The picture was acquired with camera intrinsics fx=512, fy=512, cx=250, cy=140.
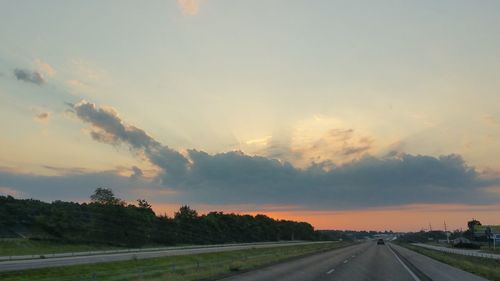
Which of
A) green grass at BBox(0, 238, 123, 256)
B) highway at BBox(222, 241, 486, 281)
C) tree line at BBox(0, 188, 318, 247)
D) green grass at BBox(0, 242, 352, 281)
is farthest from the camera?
tree line at BBox(0, 188, 318, 247)

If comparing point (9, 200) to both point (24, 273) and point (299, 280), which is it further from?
point (299, 280)

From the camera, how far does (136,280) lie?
25.1 meters

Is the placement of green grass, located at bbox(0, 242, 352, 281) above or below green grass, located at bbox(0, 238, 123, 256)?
below

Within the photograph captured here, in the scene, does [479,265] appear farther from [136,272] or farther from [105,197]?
[105,197]

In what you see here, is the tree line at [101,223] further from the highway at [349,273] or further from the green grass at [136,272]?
the highway at [349,273]

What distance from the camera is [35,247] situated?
74438 mm

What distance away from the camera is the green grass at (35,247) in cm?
6633

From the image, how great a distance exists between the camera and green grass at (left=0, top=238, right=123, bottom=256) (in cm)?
6633

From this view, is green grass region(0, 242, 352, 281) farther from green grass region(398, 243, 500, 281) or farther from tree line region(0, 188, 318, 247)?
tree line region(0, 188, 318, 247)

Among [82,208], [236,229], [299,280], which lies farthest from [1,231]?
[236,229]

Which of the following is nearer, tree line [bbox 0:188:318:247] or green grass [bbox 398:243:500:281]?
green grass [bbox 398:243:500:281]

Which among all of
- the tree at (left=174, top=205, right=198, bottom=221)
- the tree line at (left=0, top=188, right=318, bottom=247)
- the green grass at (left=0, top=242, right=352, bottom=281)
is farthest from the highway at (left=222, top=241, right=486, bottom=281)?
the tree at (left=174, top=205, right=198, bottom=221)

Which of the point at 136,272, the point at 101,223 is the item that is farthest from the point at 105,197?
the point at 136,272

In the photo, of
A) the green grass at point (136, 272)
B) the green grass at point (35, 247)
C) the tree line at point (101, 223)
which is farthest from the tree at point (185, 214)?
the green grass at point (136, 272)
